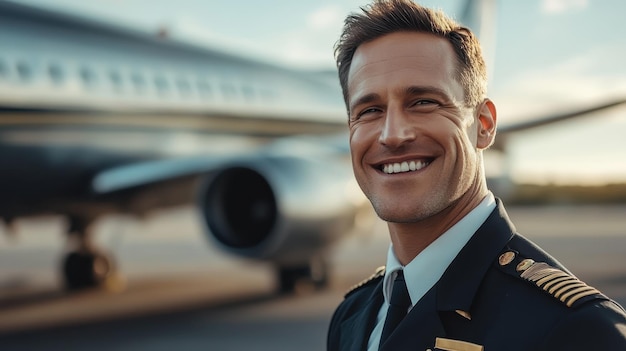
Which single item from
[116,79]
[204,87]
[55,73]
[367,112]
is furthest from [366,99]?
[204,87]

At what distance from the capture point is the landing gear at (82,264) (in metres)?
8.79

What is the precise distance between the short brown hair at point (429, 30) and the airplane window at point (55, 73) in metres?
6.34

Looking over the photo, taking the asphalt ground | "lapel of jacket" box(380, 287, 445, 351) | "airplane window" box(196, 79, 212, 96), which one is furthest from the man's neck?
"airplane window" box(196, 79, 212, 96)

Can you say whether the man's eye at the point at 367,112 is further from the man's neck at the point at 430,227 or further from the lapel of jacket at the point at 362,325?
the lapel of jacket at the point at 362,325

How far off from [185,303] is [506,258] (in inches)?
253

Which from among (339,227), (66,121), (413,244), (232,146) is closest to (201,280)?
(232,146)

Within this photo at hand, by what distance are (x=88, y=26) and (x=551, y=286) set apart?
7.06m

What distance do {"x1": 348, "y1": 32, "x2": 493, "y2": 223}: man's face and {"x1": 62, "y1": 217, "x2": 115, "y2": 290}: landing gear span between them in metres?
8.13

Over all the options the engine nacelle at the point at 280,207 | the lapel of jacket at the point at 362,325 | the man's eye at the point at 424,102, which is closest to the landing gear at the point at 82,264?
the engine nacelle at the point at 280,207

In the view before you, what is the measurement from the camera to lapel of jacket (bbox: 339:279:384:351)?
1.17m

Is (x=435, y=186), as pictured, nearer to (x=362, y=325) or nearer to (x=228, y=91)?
(x=362, y=325)

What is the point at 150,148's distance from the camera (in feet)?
25.6

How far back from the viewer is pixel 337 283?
27.3 feet

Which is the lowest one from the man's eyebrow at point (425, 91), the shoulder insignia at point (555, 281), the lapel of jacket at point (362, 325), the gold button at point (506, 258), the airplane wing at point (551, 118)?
the lapel of jacket at point (362, 325)
